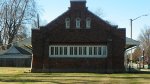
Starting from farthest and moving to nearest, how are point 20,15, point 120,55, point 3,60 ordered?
point 3,60, point 20,15, point 120,55

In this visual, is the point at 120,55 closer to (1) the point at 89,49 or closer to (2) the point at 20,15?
(1) the point at 89,49

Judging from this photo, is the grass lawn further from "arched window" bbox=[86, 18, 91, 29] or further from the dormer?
the dormer

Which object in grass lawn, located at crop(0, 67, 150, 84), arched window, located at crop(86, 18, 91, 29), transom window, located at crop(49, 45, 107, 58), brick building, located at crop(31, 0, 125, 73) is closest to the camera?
grass lawn, located at crop(0, 67, 150, 84)

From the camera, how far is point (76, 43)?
181ft

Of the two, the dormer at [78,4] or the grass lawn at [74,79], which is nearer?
the grass lawn at [74,79]

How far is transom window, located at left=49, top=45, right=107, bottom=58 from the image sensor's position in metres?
55.3

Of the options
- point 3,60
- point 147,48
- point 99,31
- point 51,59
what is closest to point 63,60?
point 51,59

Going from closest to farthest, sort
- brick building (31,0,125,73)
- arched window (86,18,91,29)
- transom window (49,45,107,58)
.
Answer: brick building (31,0,125,73) → transom window (49,45,107,58) → arched window (86,18,91,29)

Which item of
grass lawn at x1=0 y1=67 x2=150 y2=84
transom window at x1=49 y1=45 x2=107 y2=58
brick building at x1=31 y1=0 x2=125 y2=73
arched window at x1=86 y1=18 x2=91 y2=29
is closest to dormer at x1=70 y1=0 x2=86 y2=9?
brick building at x1=31 y1=0 x2=125 y2=73

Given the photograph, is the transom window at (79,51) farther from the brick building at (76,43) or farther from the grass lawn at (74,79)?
the grass lawn at (74,79)

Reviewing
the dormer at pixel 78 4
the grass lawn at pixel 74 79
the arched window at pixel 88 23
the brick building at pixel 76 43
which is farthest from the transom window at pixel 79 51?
the grass lawn at pixel 74 79

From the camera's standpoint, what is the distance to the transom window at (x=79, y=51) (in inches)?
2178

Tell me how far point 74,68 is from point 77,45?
9.07 ft

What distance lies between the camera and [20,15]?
302 feet
